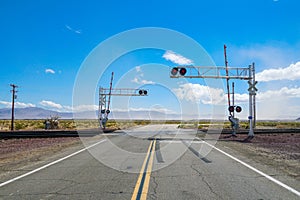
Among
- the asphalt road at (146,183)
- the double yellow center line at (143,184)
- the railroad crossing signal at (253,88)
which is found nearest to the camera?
the double yellow center line at (143,184)

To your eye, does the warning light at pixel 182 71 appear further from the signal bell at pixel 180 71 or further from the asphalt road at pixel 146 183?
the asphalt road at pixel 146 183

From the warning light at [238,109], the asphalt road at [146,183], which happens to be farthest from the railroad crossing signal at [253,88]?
the asphalt road at [146,183]

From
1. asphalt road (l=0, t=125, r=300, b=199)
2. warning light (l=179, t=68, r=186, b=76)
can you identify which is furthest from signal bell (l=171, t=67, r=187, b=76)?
asphalt road (l=0, t=125, r=300, b=199)

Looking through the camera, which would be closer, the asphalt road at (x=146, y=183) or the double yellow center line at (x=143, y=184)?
the double yellow center line at (x=143, y=184)

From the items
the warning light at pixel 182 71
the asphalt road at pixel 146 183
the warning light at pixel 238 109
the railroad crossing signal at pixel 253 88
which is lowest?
the asphalt road at pixel 146 183

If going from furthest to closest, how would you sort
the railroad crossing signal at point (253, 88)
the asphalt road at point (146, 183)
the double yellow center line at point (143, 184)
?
1. the railroad crossing signal at point (253, 88)
2. the asphalt road at point (146, 183)
3. the double yellow center line at point (143, 184)

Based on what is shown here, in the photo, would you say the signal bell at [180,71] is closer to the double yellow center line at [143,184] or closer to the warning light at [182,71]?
the warning light at [182,71]

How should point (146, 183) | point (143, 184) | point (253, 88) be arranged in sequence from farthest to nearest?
point (253, 88)
point (146, 183)
point (143, 184)

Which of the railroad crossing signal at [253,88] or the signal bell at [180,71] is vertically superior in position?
the signal bell at [180,71]

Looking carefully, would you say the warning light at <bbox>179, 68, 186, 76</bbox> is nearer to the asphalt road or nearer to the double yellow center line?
the asphalt road

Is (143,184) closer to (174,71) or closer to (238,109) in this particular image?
(174,71)

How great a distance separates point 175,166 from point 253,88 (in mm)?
17581

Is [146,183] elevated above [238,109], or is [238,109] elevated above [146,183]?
[238,109]

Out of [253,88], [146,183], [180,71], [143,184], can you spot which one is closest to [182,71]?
[180,71]
